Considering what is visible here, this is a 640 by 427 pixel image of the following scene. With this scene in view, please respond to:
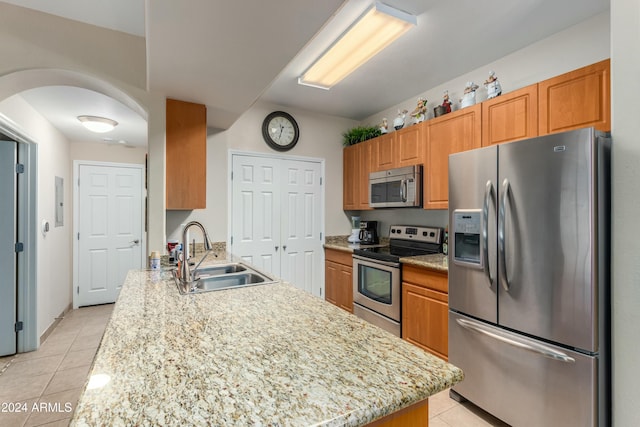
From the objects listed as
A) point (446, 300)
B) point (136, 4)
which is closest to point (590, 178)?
point (446, 300)

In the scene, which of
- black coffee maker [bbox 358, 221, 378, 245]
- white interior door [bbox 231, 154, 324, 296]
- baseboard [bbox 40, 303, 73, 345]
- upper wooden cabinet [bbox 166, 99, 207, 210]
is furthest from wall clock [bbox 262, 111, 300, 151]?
baseboard [bbox 40, 303, 73, 345]

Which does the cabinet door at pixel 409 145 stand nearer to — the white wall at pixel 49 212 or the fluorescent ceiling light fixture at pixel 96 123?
the fluorescent ceiling light fixture at pixel 96 123

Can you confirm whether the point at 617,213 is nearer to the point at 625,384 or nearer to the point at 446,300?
the point at 625,384

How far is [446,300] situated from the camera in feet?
7.43

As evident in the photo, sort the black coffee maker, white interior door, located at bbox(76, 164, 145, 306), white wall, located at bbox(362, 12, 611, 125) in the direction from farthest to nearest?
white interior door, located at bbox(76, 164, 145, 306) < the black coffee maker < white wall, located at bbox(362, 12, 611, 125)

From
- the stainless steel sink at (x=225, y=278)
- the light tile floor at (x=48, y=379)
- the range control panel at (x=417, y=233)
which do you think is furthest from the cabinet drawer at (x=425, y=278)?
the light tile floor at (x=48, y=379)

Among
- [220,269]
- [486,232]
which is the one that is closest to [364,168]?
[486,232]

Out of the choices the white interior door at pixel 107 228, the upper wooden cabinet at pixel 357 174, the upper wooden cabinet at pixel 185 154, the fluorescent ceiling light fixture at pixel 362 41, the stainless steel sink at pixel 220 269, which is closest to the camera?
the fluorescent ceiling light fixture at pixel 362 41

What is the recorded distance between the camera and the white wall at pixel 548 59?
1.99 metres

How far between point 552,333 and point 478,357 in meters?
0.51

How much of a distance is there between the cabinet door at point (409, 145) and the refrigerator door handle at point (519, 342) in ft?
5.16

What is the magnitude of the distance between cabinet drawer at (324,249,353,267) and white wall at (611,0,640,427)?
7.47 feet

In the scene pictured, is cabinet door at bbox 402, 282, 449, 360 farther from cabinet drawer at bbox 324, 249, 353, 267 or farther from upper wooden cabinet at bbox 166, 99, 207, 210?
upper wooden cabinet at bbox 166, 99, 207, 210

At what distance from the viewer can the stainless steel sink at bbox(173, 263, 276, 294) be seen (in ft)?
5.98
